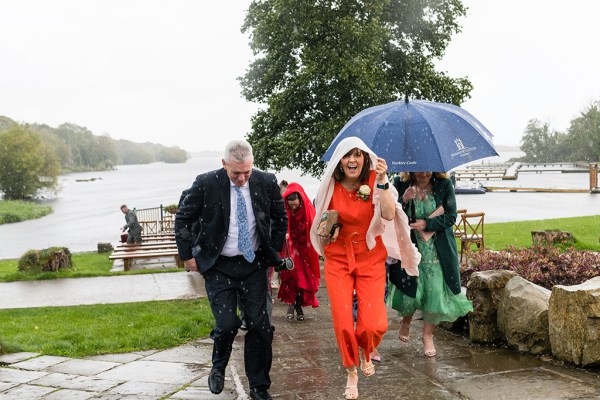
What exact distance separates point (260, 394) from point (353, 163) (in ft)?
5.64

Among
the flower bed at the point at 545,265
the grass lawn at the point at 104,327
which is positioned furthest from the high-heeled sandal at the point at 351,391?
the flower bed at the point at 545,265

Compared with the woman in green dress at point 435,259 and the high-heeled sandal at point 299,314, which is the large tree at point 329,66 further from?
the woman in green dress at point 435,259

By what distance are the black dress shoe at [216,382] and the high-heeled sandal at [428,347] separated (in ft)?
5.98

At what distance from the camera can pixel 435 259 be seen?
5.36m

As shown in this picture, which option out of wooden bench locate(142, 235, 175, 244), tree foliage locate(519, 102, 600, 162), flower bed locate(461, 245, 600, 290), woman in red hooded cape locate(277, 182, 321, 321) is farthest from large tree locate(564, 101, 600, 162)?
woman in red hooded cape locate(277, 182, 321, 321)

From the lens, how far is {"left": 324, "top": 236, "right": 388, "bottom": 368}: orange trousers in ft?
14.4

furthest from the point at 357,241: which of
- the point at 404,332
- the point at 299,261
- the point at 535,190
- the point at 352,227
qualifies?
the point at 535,190

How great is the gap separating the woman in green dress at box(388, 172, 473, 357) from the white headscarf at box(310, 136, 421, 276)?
34 cm

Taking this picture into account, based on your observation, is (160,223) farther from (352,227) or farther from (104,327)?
(352,227)

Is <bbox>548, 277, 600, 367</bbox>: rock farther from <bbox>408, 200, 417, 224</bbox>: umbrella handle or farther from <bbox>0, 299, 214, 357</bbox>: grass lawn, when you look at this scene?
<bbox>0, 299, 214, 357</bbox>: grass lawn

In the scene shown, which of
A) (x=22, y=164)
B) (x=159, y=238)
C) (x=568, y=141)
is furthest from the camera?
(x=568, y=141)

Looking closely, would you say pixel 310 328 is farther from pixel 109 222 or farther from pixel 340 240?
Answer: pixel 109 222

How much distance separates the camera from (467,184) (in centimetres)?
6731

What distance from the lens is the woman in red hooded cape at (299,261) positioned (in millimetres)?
7539
